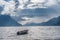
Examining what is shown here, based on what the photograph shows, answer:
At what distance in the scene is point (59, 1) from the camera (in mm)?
3191

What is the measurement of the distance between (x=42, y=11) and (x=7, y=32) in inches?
27.8

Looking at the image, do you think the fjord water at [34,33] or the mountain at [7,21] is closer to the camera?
the fjord water at [34,33]

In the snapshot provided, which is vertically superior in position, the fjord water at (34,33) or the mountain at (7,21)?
the mountain at (7,21)

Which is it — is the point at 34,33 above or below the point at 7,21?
below

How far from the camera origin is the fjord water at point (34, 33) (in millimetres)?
3043

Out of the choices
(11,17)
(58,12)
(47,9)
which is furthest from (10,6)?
(58,12)

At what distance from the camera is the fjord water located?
304cm

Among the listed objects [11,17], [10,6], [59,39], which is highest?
[10,6]

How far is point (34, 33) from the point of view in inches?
121

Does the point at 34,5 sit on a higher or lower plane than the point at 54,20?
higher

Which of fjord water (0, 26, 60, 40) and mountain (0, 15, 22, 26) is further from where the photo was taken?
mountain (0, 15, 22, 26)

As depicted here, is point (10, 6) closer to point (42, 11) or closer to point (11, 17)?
point (11, 17)

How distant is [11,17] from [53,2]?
781 millimetres

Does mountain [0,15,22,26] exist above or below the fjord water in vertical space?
above
